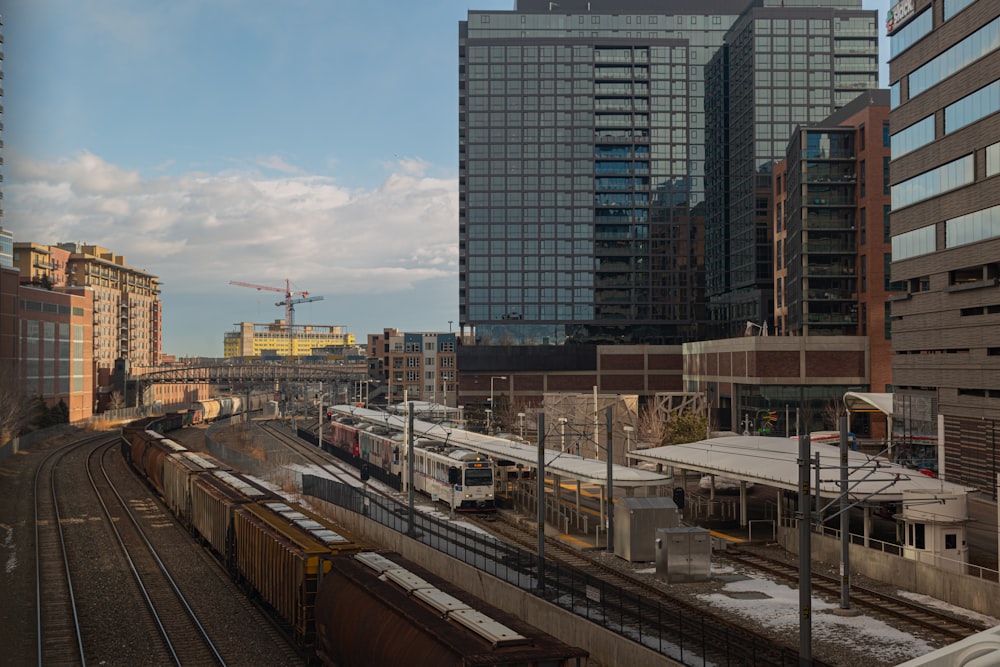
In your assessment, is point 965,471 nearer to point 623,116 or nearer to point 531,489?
point 531,489

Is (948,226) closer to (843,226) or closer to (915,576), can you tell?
(915,576)

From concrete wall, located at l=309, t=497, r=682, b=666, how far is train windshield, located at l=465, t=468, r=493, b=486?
26.8 feet

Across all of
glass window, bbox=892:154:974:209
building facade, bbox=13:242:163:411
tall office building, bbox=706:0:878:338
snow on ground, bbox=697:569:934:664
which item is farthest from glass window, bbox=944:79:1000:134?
building facade, bbox=13:242:163:411

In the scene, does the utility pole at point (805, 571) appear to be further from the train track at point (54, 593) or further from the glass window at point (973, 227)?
the glass window at point (973, 227)

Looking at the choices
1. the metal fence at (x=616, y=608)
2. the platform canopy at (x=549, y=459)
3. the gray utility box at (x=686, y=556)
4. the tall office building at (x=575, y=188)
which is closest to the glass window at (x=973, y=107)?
the platform canopy at (x=549, y=459)

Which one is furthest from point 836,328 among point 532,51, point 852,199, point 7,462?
point 7,462

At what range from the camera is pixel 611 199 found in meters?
137

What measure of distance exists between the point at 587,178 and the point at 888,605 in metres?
114

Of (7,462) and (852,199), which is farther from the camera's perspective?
(852,199)

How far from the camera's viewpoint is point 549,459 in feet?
147

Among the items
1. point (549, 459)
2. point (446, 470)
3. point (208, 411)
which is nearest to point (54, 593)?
point (446, 470)

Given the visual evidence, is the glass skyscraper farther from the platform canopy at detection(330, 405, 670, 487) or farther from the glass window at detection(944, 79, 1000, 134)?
the glass window at detection(944, 79, 1000, 134)

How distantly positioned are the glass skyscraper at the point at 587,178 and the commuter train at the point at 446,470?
74070 mm

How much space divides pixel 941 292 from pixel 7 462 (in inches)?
2667
